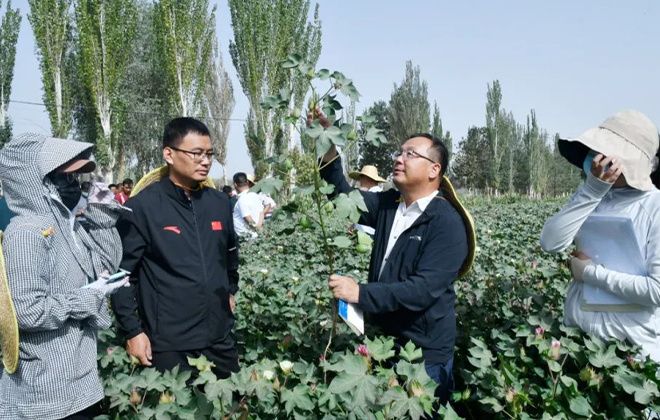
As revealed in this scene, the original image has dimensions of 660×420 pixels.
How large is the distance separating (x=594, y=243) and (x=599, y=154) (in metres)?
0.37

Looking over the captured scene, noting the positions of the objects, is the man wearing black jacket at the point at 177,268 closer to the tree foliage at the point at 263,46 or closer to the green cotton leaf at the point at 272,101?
the green cotton leaf at the point at 272,101

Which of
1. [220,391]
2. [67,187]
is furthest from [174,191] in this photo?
[220,391]

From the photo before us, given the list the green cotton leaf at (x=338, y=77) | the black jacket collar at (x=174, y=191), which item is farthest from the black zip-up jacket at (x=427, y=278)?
the black jacket collar at (x=174, y=191)

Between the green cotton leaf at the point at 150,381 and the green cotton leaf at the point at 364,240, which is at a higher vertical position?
the green cotton leaf at the point at 364,240

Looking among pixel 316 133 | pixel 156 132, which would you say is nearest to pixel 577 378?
pixel 316 133

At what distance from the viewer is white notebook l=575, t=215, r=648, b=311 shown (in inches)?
77.5

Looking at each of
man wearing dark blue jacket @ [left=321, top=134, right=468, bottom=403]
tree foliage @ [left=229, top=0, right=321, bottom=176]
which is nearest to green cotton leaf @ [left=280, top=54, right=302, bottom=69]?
man wearing dark blue jacket @ [left=321, top=134, right=468, bottom=403]

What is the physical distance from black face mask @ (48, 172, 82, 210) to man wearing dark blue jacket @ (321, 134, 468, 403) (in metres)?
0.97

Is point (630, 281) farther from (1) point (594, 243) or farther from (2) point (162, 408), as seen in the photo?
(2) point (162, 408)

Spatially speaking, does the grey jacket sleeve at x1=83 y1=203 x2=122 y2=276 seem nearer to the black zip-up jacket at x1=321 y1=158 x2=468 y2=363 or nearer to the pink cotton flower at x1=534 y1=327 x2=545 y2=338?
the black zip-up jacket at x1=321 y1=158 x2=468 y2=363

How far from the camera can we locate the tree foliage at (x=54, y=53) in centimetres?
2189

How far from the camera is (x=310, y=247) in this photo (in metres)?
6.42

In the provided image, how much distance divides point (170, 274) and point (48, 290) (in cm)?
64

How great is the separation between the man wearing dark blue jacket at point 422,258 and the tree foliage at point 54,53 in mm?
22733
